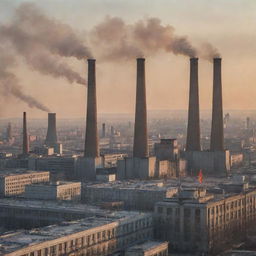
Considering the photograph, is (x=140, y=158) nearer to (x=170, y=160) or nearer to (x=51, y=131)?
(x=170, y=160)

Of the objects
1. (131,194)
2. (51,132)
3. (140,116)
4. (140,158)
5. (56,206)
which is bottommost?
(56,206)

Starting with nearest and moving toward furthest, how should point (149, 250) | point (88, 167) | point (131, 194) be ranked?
point (149, 250) < point (131, 194) < point (88, 167)

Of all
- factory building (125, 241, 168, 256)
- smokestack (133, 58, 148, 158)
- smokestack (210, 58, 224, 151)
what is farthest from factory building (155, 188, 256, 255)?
smokestack (210, 58, 224, 151)

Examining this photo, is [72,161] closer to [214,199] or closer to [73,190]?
[73,190]

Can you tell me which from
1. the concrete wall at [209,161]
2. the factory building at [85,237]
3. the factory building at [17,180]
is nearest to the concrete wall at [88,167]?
the factory building at [17,180]

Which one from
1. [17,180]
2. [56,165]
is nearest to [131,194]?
[17,180]

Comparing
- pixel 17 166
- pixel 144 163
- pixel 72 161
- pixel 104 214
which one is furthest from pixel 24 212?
pixel 17 166

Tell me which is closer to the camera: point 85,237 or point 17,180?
point 85,237

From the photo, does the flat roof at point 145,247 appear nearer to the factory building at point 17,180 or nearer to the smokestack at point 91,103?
the factory building at point 17,180
